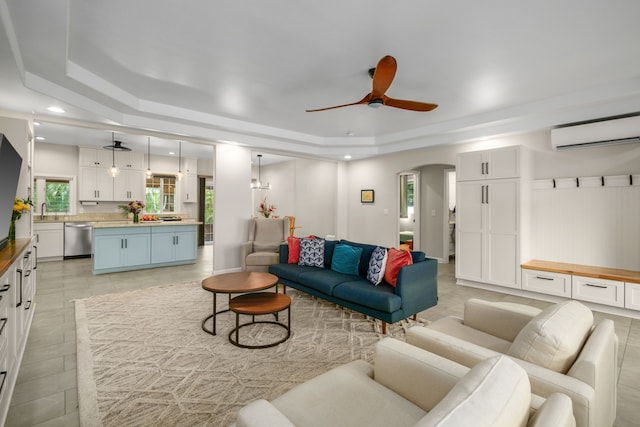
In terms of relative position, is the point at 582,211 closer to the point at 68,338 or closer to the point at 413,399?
the point at 413,399

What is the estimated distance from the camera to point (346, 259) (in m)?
3.88

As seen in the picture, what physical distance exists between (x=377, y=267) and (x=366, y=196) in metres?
3.98

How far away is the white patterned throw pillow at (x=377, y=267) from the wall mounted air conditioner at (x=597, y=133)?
3.00 metres

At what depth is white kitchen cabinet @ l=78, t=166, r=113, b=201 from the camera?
7.17m

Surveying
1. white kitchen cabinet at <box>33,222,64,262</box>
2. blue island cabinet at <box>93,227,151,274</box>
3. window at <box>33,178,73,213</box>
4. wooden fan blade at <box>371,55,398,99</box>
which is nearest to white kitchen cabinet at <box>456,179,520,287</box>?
wooden fan blade at <box>371,55,398,99</box>

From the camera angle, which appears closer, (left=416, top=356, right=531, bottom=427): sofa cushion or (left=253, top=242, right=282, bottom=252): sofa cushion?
(left=416, top=356, right=531, bottom=427): sofa cushion

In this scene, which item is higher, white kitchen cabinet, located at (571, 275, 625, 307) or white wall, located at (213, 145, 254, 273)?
white wall, located at (213, 145, 254, 273)

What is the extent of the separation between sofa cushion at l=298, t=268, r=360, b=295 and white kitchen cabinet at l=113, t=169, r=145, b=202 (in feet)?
19.8

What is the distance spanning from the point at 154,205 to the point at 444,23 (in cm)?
825

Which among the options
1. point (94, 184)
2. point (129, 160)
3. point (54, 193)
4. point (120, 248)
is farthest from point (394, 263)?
point (54, 193)

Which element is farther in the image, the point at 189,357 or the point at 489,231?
the point at 489,231

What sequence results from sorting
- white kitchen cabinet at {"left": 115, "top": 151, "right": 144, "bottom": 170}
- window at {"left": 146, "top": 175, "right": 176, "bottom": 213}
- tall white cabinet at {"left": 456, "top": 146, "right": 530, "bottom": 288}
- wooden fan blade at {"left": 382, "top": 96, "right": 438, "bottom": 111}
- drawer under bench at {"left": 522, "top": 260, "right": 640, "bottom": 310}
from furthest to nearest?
window at {"left": 146, "top": 175, "right": 176, "bottom": 213} → white kitchen cabinet at {"left": 115, "top": 151, "right": 144, "bottom": 170} → tall white cabinet at {"left": 456, "top": 146, "right": 530, "bottom": 288} → drawer under bench at {"left": 522, "top": 260, "right": 640, "bottom": 310} → wooden fan blade at {"left": 382, "top": 96, "right": 438, "bottom": 111}

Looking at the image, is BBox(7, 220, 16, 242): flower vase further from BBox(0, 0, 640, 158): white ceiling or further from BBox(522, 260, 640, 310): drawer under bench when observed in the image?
BBox(522, 260, 640, 310): drawer under bench

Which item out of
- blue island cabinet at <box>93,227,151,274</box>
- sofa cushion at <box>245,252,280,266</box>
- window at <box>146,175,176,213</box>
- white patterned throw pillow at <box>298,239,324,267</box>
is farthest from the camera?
window at <box>146,175,176,213</box>
